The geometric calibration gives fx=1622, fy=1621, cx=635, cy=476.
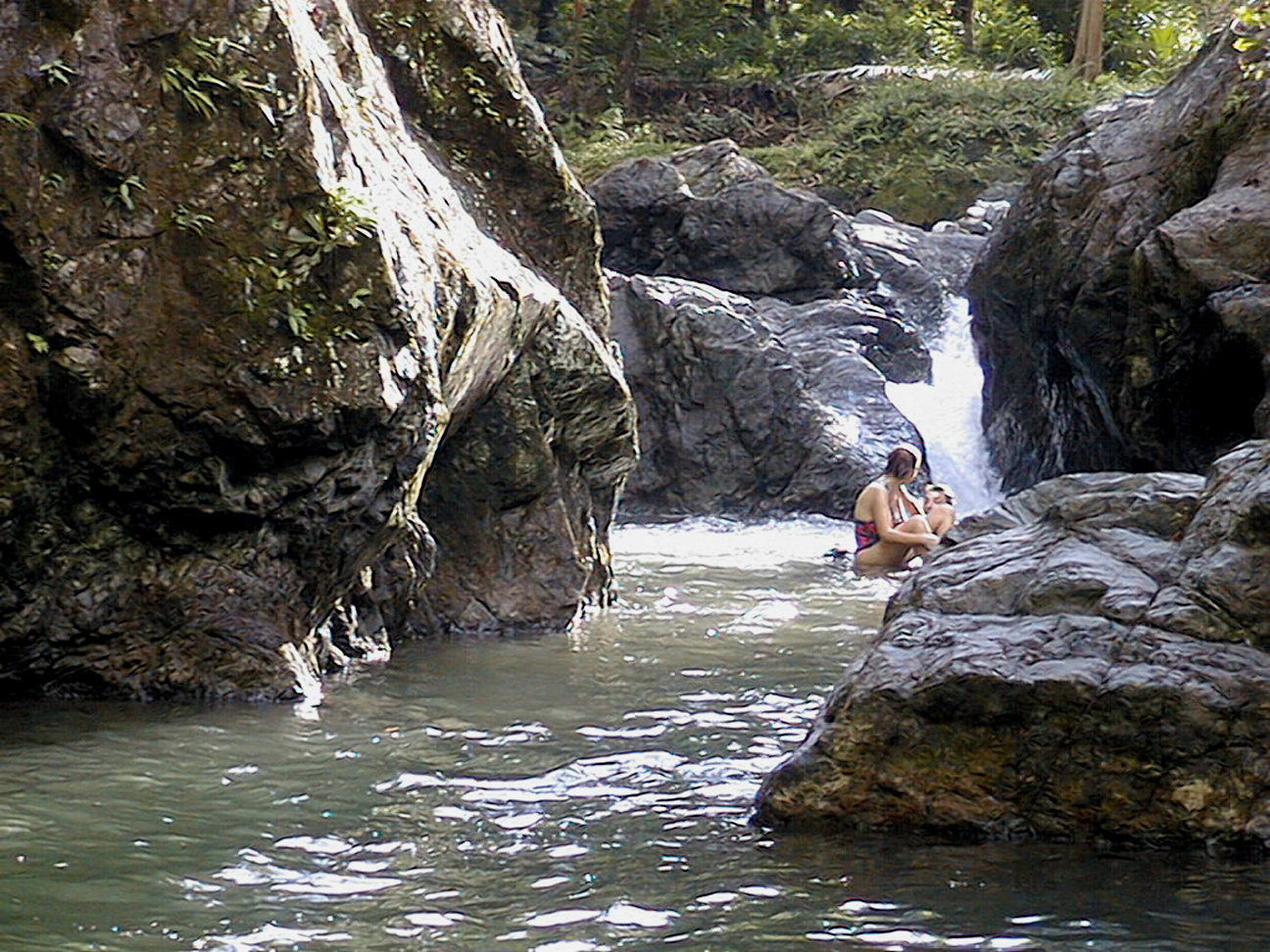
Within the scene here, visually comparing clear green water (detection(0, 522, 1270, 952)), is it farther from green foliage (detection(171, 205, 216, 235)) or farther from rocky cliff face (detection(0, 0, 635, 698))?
green foliage (detection(171, 205, 216, 235))

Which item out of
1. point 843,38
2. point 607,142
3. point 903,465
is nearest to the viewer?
point 903,465

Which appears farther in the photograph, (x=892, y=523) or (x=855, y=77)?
(x=855, y=77)

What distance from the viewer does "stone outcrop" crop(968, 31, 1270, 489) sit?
42.6ft

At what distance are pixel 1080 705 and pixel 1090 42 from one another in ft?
102

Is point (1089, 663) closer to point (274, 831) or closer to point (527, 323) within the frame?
point (274, 831)

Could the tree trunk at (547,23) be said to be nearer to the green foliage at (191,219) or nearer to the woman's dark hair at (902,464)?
the woman's dark hair at (902,464)

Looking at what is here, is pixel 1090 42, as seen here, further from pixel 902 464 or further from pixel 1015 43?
pixel 902 464

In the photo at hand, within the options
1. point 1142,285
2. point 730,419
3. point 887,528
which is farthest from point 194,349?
point 730,419

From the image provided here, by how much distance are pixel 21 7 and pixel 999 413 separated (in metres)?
14.0

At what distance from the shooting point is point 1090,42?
1336 inches

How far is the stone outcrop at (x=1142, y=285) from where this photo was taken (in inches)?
511

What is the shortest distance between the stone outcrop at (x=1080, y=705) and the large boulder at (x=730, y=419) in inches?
502

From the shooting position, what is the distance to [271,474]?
8164mm

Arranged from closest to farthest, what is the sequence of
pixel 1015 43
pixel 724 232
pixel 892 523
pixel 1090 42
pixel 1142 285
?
pixel 1142 285 → pixel 892 523 → pixel 724 232 → pixel 1090 42 → pixel 1015 43
